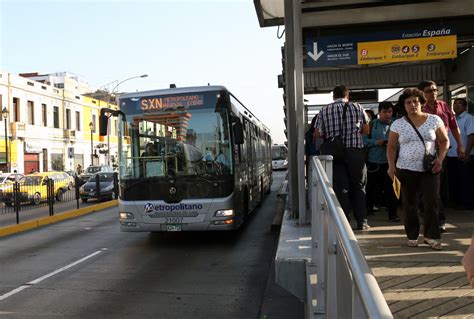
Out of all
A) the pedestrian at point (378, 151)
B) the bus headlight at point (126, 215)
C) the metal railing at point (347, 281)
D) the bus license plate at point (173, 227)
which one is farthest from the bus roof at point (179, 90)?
the metal railing at point (347, 281)

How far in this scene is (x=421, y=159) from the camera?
4562mm

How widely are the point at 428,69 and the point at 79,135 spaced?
44939 mm

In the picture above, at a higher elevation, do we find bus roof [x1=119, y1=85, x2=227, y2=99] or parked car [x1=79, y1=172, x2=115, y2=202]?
bus roof [x1=119, y1=85, x2=227, y2=99]

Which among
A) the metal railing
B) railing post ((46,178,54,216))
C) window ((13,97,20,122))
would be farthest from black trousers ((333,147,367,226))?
window ((13,97,20,122))

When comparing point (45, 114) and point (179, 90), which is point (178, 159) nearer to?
point (179, 90)

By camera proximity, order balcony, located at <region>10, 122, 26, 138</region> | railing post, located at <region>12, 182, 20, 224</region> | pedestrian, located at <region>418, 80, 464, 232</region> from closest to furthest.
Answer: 1. pedestrian, located at <region>418, 80, 464, 232</region>
2. railing post, located at <region>12, 182, 20, 224</region>
3. balcony, located at <region>10, 122, 26, 138</region>

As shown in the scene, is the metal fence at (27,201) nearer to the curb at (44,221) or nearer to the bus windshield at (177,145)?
the curb at (44,221)

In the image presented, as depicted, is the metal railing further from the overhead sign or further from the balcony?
the balcony

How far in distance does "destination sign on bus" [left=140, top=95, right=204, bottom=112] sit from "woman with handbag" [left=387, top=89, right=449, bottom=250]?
16.6 feet

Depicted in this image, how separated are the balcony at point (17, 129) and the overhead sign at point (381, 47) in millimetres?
35523

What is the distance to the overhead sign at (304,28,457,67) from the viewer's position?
8.58m

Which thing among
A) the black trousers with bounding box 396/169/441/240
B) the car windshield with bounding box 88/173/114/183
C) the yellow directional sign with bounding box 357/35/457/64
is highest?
the yellow directional sign with bounding box 357/35/457/64

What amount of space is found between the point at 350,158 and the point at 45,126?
140ft

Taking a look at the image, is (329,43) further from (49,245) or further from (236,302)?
(49,245)
